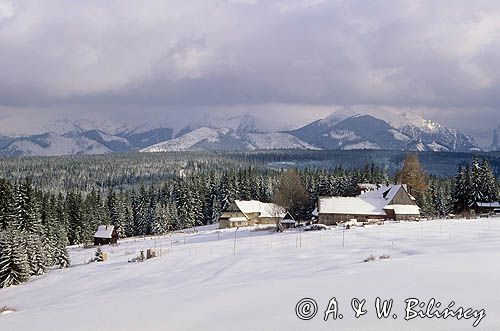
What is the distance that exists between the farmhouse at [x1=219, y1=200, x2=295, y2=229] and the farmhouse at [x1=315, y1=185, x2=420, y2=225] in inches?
807

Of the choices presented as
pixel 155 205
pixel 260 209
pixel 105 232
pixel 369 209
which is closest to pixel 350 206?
pixel 369 209

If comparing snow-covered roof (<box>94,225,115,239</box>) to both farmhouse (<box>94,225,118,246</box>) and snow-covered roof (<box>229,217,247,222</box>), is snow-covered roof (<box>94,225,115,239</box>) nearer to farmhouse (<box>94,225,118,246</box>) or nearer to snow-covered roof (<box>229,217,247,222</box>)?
farmhouse (<box>94,225,118,246</box>)

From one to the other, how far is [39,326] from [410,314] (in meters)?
9.14

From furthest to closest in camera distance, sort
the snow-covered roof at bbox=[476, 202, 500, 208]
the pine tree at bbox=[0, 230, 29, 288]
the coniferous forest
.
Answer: the snow-covered roof at bbox=[476, 202, 500, 208]
the coniferous forest
the pine tree at bbox=[0, 230, 29, 288]

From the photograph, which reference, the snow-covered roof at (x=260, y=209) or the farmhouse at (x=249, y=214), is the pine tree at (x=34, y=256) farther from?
the snow-covered roof at (x=260, y=209)

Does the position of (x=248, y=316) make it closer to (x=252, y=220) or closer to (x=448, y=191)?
(x=252, y=220)

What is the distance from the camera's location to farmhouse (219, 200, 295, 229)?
9906 cm

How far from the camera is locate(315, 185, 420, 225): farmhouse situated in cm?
7431

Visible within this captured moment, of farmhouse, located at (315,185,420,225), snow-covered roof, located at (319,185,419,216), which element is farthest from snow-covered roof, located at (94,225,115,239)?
snow-covered roof, located at (319,185,419,216)

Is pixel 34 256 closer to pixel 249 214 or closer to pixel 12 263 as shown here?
pixel 12 263

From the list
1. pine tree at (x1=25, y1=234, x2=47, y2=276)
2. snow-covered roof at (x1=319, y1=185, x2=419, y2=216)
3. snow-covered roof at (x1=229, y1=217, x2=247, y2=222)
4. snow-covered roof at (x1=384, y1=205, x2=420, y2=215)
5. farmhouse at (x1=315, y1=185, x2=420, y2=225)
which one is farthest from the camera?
snow-covered roof at (x1=229, y1=217, x2=247, y2=222)

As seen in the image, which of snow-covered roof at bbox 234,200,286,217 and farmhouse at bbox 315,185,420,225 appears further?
snow-covered roof at bbox 234,200,286,217

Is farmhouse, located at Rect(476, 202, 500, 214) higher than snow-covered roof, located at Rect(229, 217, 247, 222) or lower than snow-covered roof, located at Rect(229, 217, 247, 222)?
higher

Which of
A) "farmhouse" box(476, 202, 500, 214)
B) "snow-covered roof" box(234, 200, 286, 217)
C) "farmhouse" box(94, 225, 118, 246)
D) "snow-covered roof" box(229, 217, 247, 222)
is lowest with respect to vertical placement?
"farmhouse" box(94, 225, 118, 246)
